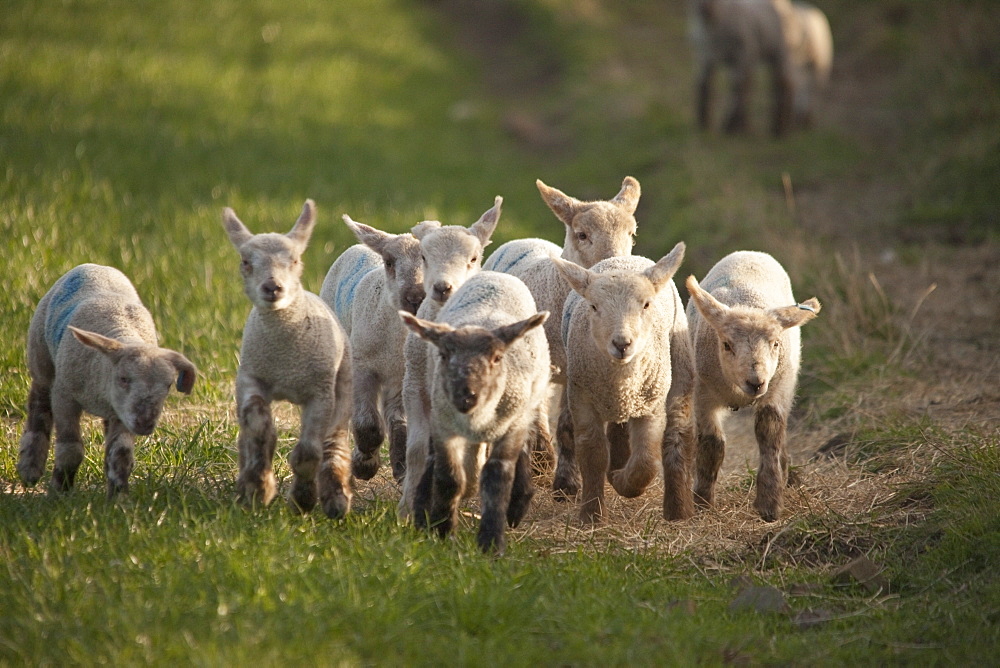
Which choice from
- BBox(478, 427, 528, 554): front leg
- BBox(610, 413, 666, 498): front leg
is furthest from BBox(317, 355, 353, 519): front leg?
BBox(610, 413, 666, 498): front leg

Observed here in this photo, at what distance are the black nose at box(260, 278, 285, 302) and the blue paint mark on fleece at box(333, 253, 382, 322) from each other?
5.20 ft

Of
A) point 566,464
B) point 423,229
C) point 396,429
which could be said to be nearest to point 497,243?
point 423,229

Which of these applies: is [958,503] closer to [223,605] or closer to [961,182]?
[223,605]

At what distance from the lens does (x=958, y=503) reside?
19.4 feet

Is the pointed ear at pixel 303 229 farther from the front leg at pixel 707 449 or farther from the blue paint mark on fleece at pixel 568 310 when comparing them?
the front leg at pixel 707 449

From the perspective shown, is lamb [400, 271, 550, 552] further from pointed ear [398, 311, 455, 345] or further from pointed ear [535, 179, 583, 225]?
pointed ear [535, 179, 583, 225]

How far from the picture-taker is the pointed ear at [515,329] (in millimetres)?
5238

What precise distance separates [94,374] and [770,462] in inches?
152

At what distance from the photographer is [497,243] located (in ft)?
38.5

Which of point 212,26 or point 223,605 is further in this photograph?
point 212,26

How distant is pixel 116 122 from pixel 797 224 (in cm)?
885

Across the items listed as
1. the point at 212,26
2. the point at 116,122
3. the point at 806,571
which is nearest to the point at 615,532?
the point at 806,571

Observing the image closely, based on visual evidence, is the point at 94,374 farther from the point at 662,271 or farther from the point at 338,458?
the point at 662,271

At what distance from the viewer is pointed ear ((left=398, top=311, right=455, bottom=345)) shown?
16.9 ft
